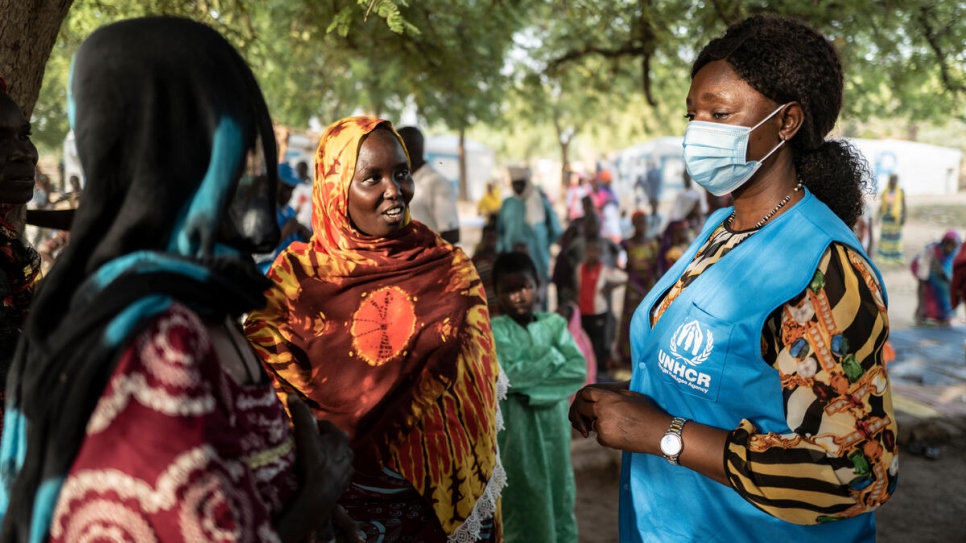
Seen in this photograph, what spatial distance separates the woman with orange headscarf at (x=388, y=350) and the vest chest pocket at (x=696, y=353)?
82 centimetres

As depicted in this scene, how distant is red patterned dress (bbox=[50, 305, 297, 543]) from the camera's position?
0.93 meters

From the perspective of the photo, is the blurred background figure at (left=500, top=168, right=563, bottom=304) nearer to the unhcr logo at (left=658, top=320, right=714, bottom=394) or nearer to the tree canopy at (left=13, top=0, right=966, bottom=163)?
the tree canopy at (left=13, top=0, right=966, bottom=163)

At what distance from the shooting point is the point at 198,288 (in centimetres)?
104

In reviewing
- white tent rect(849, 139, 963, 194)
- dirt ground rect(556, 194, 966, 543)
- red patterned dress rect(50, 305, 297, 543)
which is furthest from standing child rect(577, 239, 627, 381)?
white tent rect(849, 139, 963, 194)

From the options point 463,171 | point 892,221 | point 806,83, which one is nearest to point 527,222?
point 806,83

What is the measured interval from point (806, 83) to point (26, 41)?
272 centimetres

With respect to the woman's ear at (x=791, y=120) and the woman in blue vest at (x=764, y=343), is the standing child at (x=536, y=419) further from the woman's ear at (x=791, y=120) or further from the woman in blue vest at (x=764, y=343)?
the woman's ear at (x=791, y=120)

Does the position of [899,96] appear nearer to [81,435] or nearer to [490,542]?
[490,542]

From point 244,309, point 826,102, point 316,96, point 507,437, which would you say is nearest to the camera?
point 244,309

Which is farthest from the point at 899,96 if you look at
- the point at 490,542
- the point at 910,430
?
the point at 490,542

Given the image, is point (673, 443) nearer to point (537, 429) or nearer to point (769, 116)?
point (769, 116)

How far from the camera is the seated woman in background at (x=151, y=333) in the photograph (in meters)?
0.93

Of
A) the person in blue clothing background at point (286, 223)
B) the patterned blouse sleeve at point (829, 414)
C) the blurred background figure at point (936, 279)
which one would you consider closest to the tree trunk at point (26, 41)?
the person in blue clothing background at point (286, 223)

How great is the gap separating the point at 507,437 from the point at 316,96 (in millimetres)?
12435
